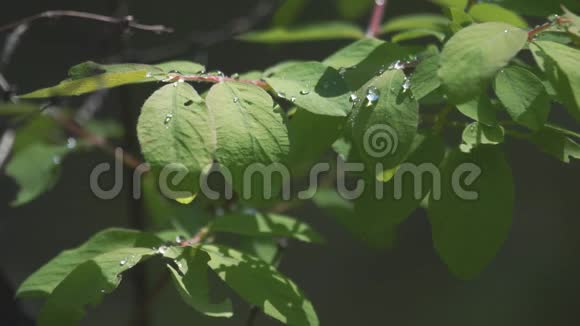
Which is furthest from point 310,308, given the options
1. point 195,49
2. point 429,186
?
point 195,49

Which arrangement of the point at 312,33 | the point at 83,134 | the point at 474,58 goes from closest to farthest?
1. the point at 474,58
2. the point at 312,33
3. the point at 83,134


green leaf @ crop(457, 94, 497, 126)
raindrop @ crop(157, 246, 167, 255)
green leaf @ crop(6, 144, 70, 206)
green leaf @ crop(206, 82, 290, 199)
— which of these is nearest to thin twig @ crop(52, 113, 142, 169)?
green leaf @ crop(6, 144, 70, 206)

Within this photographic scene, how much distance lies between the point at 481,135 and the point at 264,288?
0.40 meters

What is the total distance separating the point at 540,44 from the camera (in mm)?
957

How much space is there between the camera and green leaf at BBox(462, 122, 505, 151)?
0.98 metres

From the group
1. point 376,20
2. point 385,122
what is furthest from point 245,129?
point 376,20

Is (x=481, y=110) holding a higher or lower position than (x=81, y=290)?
higher

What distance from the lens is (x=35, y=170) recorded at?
5.44 ft

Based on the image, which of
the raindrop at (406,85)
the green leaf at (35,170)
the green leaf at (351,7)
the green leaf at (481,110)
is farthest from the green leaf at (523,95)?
the green leaf at (35,170)

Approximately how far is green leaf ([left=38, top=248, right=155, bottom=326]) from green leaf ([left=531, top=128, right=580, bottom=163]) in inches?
25.4

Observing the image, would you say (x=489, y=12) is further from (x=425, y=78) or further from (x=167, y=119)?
(x=167, y=119)

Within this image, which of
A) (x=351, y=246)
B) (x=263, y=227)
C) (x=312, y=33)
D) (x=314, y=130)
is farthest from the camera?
(x=351, y=246)

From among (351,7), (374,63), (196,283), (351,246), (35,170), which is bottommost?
(351,246)

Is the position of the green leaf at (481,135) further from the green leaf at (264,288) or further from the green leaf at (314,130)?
the green leaf at (264,288)
